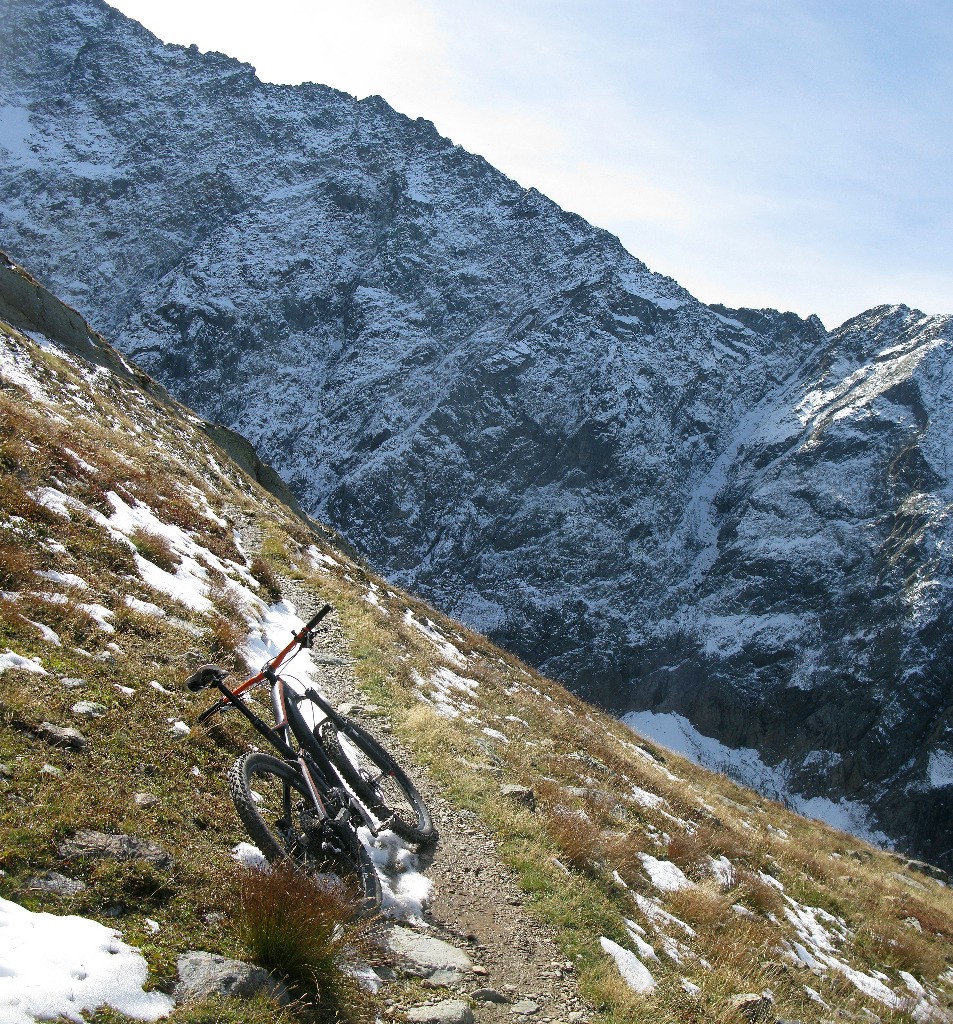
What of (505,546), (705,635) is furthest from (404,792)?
(505,546)

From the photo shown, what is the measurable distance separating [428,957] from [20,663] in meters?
4.52

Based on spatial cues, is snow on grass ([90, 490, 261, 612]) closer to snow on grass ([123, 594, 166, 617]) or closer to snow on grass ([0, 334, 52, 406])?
snow on grass ([123, 594, 166, 617])

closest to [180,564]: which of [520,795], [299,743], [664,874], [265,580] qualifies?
[265,580]

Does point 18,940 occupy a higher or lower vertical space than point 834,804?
higher

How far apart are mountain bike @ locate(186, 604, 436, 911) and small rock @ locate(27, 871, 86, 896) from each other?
52.0 inches

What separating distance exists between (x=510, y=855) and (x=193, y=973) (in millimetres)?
4823

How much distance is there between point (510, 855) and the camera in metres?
8.00

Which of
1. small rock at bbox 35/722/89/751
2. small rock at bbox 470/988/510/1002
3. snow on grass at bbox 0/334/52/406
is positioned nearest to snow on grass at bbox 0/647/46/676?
small rock at bbox 35/722/89/751

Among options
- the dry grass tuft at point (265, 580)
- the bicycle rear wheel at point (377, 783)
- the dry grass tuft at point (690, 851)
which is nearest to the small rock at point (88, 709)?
the bicycle rear wheel at point (377, 783)

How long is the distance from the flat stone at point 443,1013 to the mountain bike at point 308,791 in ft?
2.90

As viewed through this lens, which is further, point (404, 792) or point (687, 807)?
point (687, 807)

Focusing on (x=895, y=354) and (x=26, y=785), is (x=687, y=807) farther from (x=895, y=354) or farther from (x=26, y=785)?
(x=895, y=354)

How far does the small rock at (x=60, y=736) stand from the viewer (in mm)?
5379

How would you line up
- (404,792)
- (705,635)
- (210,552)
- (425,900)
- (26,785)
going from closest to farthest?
1. (26,785)
2. (425,900)
3. (404,792)
4. (210,552)
5. (705,635)
